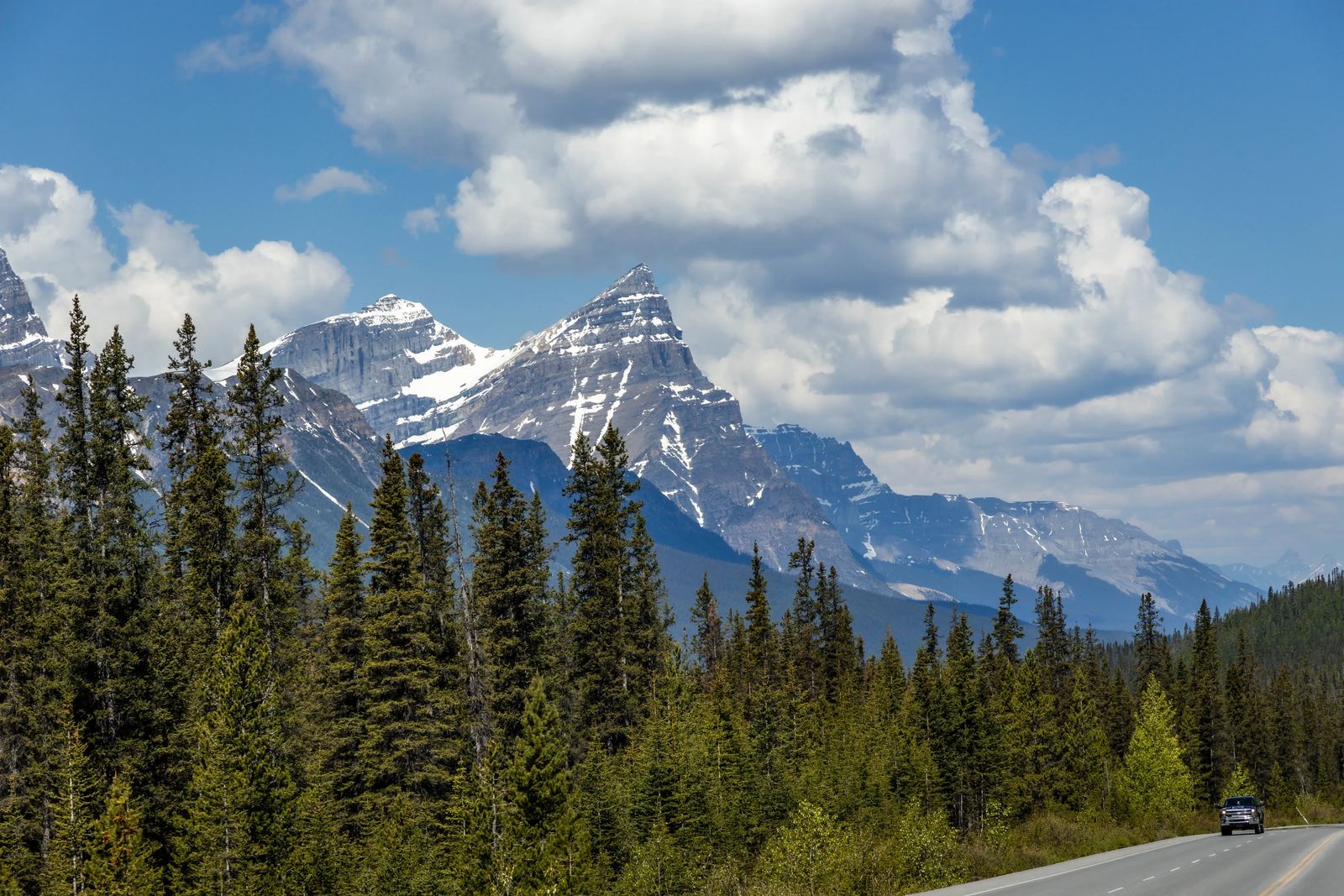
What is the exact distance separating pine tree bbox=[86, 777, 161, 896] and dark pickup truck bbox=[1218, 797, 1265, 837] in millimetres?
46726

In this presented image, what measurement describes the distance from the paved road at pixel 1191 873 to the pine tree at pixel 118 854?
2820cm

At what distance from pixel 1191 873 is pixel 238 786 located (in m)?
31.3

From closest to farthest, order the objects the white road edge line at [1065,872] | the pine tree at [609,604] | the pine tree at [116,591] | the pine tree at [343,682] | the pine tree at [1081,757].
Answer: the white road edge line at [1065,872]
the pine tree at [116,591]
the pine tree at [343,682]
the pine tree at [609,604]
the pine tree at [1081,757]

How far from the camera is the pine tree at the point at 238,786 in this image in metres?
41.7

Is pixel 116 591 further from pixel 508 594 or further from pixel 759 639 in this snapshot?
pixel 759 639

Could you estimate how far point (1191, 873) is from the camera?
1277 inches

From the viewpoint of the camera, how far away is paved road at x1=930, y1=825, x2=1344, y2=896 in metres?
27.5

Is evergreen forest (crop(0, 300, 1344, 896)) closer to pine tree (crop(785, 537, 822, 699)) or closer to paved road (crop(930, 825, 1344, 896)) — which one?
paved road (crop(930, 825, 1344, 896))

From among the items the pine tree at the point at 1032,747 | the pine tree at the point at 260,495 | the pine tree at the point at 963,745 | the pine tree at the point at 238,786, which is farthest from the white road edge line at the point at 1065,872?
the pine tree at the point at 1032,747


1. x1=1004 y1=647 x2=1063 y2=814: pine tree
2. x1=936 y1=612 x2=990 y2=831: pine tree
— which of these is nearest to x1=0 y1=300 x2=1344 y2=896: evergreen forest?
x1=936 y1=612 x2=990 y2=831: pine tree

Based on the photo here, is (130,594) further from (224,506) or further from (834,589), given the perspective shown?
(834,589)

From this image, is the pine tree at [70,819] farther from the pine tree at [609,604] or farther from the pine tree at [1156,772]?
the pine tree at [1156,772]

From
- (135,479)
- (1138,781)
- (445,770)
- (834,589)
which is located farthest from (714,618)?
(135,479)

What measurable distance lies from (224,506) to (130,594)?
481 cm
